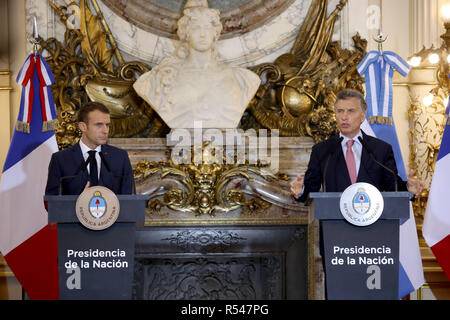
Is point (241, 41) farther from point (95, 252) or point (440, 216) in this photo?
point (95, 252)

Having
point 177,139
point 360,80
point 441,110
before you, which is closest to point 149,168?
point 177,139

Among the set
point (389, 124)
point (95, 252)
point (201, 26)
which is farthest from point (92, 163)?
point (389, 124)

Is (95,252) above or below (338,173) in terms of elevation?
below

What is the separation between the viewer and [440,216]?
17.5ft

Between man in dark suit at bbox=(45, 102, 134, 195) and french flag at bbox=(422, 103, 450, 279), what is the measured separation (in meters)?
2.49

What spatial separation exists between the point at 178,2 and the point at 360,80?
1.81 m

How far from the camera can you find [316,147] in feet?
13.0

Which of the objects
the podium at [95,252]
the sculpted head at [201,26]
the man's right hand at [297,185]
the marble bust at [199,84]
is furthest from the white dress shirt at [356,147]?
the sculpted head at [201,26]

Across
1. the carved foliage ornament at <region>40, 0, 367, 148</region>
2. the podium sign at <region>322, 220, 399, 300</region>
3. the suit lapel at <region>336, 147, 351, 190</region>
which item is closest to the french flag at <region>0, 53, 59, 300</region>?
the carved foliage ornament at <region>40, 0, 367, 148</region>

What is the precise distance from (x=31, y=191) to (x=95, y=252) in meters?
2.41

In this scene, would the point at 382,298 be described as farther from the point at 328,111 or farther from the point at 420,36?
the point at 420,36

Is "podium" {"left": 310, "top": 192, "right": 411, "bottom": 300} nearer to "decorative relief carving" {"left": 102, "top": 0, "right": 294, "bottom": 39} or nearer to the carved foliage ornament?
the carved foliage ornament

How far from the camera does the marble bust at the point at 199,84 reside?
6000 millimetres

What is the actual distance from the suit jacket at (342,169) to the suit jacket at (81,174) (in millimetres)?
1014
